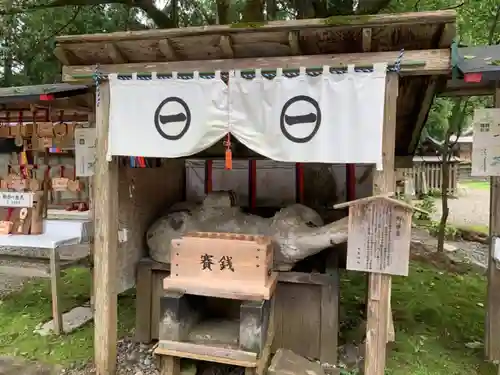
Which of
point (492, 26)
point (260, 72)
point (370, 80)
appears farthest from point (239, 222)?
point (492, 26)

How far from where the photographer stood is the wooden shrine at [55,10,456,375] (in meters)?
4.02

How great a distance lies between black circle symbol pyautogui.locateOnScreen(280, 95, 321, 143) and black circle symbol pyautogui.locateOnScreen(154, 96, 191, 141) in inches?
38.9

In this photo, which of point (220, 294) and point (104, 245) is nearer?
point (220, 294)

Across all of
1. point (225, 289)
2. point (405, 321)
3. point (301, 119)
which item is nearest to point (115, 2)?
point (301, 119)

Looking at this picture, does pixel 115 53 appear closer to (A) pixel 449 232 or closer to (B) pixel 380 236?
(B) pixel 380 236

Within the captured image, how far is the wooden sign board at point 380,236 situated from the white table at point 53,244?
4.01 metres

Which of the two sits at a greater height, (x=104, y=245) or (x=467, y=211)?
(x=104, y=245)

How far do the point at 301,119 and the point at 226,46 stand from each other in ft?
3.39

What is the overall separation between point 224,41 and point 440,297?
602 centimetres

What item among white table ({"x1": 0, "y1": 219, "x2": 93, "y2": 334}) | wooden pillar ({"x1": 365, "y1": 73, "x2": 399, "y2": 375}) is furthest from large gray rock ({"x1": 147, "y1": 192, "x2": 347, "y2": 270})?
white table ({"x1": 0, "y1": 219, "x2": 93, "y2": 334})

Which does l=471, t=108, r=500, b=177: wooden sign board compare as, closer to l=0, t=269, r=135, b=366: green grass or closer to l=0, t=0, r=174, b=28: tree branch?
l=0, t=269, r=135, b=366: green grass

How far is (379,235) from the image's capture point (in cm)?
405

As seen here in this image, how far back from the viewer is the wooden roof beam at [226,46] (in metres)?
4.23

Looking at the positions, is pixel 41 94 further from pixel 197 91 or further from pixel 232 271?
pixel 232 271
